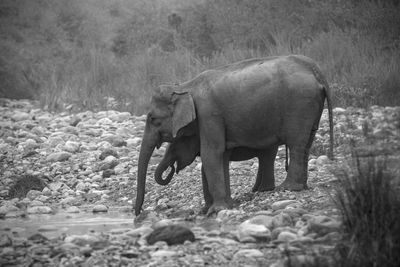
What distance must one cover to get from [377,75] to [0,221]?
9.03 m

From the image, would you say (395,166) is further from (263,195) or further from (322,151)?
(322,151)

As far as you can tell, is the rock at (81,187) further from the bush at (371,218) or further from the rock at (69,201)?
the bush at (371,218)

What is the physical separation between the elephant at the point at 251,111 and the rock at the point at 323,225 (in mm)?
2201

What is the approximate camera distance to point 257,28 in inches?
826

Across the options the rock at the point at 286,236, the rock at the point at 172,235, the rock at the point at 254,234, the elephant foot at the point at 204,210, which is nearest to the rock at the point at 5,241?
the rock at the point at 172,235

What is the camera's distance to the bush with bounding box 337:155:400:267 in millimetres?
5039

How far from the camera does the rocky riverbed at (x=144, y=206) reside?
5.70m

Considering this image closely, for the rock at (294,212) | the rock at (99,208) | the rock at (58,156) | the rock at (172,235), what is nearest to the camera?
the rock at (172,235)

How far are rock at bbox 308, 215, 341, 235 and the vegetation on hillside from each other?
467 centimetres

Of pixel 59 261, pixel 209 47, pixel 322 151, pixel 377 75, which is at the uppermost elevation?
pixel 209 47

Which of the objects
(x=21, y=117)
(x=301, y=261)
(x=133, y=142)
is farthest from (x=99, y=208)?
(x=21, y=117)

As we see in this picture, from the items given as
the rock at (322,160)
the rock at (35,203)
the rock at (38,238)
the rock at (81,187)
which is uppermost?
the rock at (322,160)

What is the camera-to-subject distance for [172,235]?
6.13 m

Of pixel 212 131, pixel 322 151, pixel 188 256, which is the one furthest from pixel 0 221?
pixel 322 151
